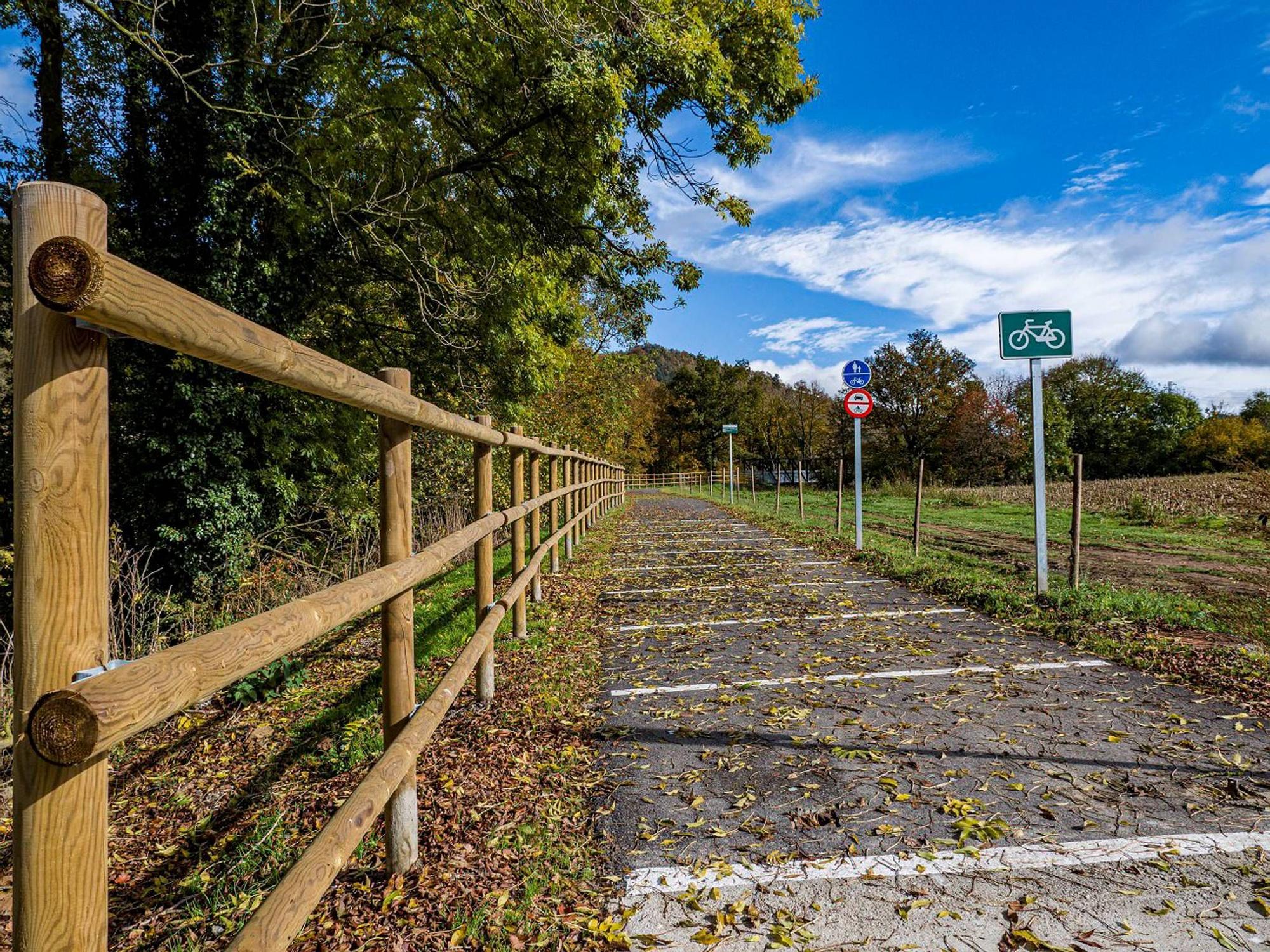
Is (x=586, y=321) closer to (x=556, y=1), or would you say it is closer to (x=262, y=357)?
(x=556, y=1)

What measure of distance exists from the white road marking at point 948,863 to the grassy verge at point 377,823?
0.32 m

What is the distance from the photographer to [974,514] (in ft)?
58.5

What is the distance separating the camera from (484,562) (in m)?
3.70

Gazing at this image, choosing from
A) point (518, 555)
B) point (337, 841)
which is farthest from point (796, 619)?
point (337, 841)

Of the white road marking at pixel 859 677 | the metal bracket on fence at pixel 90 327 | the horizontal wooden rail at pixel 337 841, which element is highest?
the metal bracket on fence at pixel 90 327

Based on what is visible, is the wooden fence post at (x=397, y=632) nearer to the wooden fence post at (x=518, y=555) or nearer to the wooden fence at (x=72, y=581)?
the wooden fence at (x=72, y=581)

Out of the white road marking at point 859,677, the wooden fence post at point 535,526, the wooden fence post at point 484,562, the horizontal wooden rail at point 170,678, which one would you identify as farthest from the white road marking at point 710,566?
the horizontal wooden rail at point 170,678

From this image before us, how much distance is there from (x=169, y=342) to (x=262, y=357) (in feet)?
0.79

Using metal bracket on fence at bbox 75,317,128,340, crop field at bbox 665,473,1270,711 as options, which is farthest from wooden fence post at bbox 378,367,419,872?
crop field at bbox 665,473,1270,711

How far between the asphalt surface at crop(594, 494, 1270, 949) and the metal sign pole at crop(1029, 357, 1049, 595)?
1.40m

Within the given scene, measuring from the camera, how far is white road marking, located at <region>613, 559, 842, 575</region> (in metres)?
8.71

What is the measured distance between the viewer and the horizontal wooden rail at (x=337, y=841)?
131 cm

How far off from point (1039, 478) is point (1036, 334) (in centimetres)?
145

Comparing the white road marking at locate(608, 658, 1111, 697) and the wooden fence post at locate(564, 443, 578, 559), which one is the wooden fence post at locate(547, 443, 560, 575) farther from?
the white road marking at locate(608, 658, 1111, 697)
